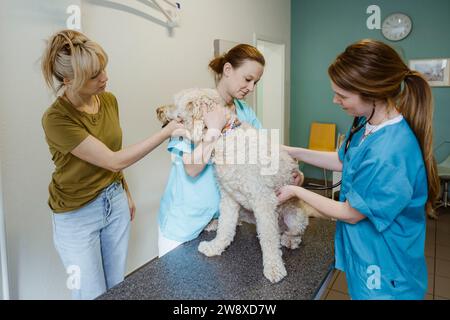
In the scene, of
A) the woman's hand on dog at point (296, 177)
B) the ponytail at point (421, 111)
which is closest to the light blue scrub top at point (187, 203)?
the woman's hand on dog at point (296, 177)

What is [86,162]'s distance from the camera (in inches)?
55.2

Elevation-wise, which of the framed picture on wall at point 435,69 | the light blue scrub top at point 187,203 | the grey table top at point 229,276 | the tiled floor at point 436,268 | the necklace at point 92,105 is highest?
the framed picture on wall at point 435,69

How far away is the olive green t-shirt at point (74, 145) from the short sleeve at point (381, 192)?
0.98 m

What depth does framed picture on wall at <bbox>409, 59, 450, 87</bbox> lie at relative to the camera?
4492mm

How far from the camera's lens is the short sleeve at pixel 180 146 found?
1327mm

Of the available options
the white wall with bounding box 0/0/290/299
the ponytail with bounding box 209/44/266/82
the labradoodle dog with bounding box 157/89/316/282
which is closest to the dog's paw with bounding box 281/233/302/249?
the labradoodle dog with bounding box 157/89/316/282

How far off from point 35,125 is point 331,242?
1592mm

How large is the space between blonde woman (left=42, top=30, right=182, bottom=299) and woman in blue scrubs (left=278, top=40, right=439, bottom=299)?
0.67 metres

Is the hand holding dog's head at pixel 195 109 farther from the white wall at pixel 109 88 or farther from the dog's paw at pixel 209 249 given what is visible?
the white wall at pixel 109 88

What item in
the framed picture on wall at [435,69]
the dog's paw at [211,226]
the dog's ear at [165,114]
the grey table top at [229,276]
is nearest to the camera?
the grey table top at [229,276]

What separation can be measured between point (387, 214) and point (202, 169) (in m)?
0.67

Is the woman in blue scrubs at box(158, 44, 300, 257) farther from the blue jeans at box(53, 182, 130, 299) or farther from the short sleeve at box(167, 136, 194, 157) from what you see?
the blue jeans at box(53, 182, 130, 299)
